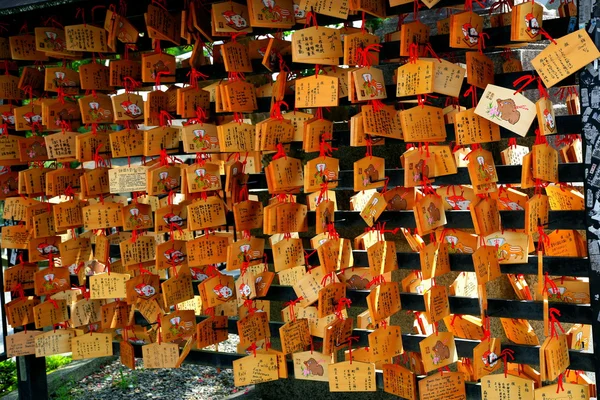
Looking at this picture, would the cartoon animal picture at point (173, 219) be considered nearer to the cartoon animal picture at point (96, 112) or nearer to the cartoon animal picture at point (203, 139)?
the cartoon animal picture at point (203, 139)

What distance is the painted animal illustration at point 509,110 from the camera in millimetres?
3002

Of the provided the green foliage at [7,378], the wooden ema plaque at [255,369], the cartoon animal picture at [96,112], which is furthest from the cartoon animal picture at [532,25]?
the green foliage at [7,378]

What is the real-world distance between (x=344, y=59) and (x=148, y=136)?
112 cm

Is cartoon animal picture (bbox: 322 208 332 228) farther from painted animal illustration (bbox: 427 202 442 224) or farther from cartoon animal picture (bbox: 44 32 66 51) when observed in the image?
cartoon animal picture (bbox: 44 32 66 51)

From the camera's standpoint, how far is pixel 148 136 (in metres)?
3.69

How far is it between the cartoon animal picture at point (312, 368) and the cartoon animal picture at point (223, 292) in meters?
0.53

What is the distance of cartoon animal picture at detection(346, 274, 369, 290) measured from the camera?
12.3 ft

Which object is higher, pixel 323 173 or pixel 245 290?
pixel 323 173

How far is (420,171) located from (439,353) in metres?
0.86

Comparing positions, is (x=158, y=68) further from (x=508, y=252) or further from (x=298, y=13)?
(x=508, y=252)

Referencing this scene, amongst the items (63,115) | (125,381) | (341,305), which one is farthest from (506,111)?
(125,381)

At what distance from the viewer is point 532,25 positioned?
9.70 ft

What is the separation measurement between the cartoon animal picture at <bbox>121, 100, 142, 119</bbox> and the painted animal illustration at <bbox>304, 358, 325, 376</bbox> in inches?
63.4

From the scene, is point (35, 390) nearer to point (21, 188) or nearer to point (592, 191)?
point (21, 188)
